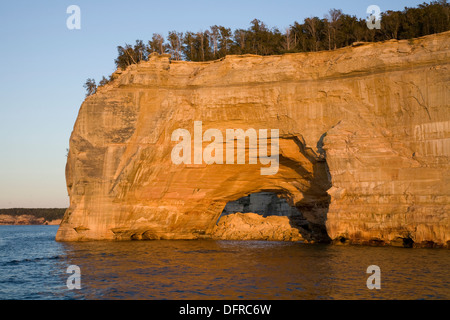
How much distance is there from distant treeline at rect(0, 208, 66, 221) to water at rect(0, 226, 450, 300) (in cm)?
12129

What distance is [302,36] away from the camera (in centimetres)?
3888

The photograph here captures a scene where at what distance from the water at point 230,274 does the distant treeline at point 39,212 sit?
398 ft

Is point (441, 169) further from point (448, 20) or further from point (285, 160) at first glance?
point (448, 20)

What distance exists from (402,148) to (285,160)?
8064mm

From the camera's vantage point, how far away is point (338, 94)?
2625cm

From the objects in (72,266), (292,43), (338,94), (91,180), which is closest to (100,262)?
(72,266)

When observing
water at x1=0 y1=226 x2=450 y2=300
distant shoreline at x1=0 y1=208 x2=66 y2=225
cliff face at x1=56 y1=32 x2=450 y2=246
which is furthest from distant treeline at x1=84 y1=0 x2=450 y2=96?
distant shoreline at x1=0 y1=208 x2=66 y2=225

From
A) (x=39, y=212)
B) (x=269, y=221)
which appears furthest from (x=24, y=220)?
(x=269, y=221)

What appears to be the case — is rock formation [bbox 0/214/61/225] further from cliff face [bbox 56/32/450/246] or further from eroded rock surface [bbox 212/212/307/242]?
cliff face [bbox 56/32/450/246]

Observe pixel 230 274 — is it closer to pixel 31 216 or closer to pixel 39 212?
pixel 31 216

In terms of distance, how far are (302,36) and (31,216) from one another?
122m

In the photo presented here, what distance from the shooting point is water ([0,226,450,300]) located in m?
13.1

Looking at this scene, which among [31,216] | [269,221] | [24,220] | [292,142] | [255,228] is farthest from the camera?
[24,220]

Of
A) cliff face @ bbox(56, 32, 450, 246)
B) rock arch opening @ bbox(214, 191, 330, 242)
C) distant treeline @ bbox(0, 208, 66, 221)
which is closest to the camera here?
cliff face @ bbox(56, 32, 450, 246)
